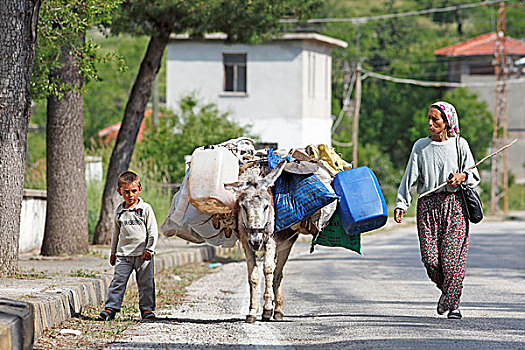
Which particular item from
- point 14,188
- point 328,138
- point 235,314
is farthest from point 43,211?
point 328,138

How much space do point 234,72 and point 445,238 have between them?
3161 cm

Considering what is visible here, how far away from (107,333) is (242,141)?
2.76 metres

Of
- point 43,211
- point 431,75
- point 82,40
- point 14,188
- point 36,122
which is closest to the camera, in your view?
point 14,188

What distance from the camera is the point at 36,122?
5556 centimetres

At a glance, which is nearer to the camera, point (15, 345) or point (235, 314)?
point (15, 345)

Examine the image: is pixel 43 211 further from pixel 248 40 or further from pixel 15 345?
pixel 15 345

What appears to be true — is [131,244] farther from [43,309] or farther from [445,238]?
[445,238]

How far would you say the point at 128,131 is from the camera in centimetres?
1844

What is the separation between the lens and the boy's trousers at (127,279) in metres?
9.45

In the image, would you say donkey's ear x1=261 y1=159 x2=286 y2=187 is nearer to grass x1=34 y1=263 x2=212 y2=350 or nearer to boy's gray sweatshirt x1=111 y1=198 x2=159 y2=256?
boy's gray sweatshirt x1=111 y1=198 x2=159 y2=256

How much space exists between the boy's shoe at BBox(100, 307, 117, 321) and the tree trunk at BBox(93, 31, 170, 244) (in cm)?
905

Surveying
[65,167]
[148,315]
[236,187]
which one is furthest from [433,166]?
[65,167]

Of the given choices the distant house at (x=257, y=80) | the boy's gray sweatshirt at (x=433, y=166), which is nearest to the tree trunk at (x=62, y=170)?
the boy's gray sweatshirt at (x=433, y=166)

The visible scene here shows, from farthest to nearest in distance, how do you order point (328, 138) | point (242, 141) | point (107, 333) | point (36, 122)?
point (36, 122) < point (328, 138) < point (242, 141) < point (107, 333)
